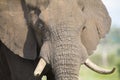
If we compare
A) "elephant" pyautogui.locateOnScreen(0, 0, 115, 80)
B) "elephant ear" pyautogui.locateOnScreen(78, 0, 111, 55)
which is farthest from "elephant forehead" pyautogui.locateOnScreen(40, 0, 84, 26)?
"elephant ear" pyautogui.locateOnScreen(78, 0, 111, 55)

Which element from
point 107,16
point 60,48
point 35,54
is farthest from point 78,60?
point 107,16

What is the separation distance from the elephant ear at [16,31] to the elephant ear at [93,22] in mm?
570

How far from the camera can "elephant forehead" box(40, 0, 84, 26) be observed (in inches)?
269

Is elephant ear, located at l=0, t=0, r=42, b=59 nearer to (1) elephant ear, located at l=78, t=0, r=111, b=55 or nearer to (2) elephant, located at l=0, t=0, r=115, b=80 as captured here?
(2) elephant, located at l=0, t=0, r=115, b=80

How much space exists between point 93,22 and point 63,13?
55 cm

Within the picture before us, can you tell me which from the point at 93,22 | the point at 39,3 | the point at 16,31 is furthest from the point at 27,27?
the point at 93,22

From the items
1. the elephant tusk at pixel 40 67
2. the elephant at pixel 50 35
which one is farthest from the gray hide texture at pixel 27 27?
the elephant tusk at pixel 40 67

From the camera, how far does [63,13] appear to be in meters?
→ 6.86

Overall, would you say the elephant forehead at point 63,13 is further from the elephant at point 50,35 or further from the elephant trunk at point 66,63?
the elephant trunk at point 66,63

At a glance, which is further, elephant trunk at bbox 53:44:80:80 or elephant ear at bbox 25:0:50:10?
elephant ear at bbox 25:0:50:10

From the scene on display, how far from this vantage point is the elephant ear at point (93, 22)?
7133 millimetres

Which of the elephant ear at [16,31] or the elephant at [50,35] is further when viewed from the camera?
the elephant ear at [16,31]

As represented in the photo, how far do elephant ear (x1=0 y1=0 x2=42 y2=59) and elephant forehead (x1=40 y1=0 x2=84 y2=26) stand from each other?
1.29 feet

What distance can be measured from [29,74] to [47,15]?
31.1 inches
